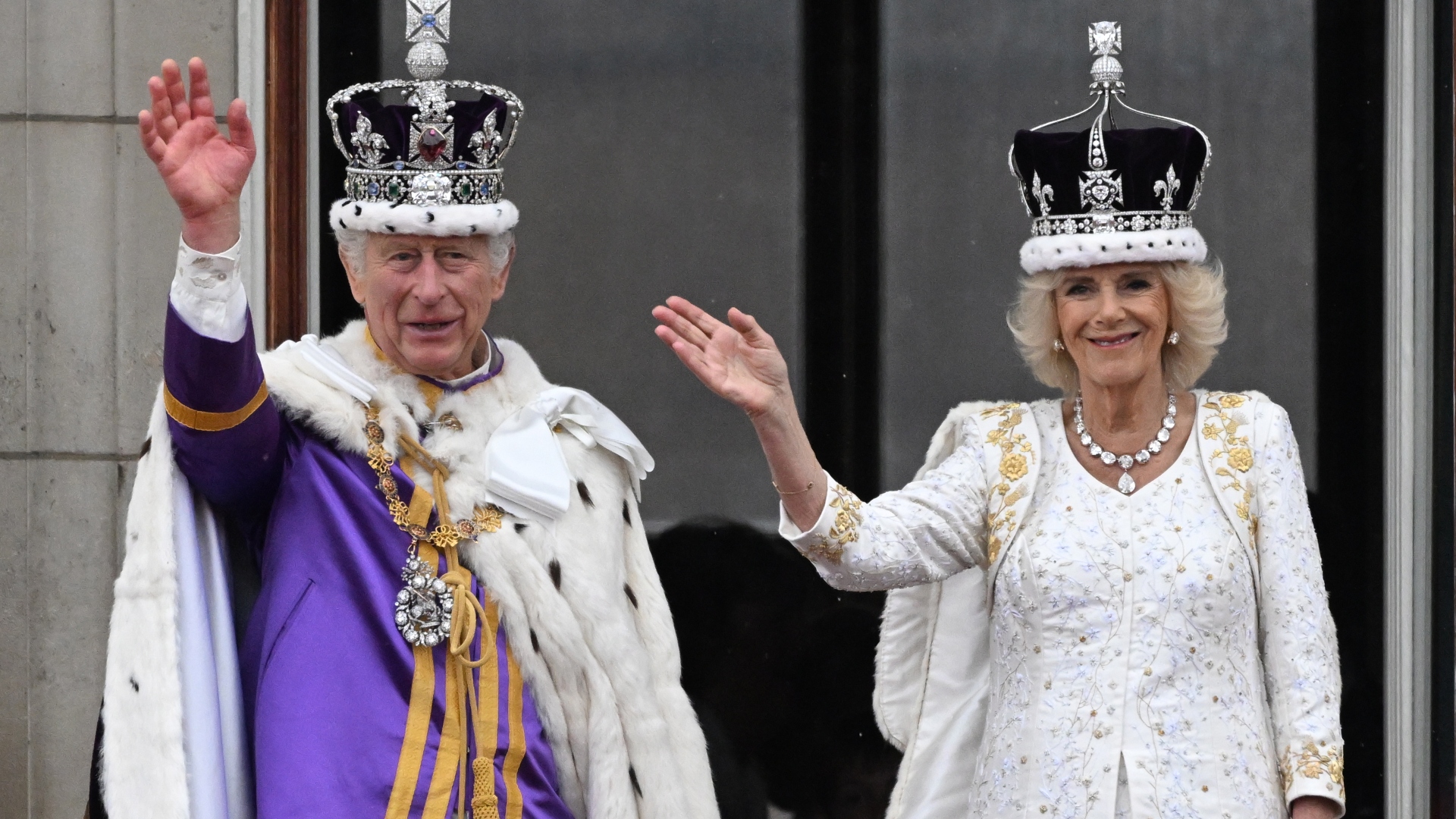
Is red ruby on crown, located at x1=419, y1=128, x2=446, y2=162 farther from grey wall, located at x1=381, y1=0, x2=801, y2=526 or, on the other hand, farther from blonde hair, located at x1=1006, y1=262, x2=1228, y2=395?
grey wall, located at x1=381, y1=0, x2=801, y2=526

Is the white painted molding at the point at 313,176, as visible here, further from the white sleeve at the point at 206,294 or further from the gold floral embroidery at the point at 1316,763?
the gold floral embroidery at the point at 1316,763

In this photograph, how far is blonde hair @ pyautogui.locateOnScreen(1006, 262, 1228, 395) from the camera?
325cm

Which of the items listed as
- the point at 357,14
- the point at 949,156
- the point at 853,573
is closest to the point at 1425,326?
the point at 949,156

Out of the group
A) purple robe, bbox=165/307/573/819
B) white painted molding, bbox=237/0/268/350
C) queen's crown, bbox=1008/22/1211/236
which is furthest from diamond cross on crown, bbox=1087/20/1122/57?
white painted molding, bbox=237/0/268/350

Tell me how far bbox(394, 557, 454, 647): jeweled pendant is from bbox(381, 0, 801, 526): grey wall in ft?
5.25

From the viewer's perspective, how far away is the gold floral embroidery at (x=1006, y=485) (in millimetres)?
3225

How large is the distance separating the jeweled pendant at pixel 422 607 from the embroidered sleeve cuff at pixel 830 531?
57 centimetres

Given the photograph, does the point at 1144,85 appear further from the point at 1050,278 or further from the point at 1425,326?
the point at 1050,278

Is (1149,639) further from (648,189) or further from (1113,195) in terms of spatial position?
(648,189)

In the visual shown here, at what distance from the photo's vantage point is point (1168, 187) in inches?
128

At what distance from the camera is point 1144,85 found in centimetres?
456

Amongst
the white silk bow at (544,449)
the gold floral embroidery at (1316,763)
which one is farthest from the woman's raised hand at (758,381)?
the gold floral embroidery at (1316,763)

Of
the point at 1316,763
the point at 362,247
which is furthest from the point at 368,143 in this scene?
the point at 1316,763

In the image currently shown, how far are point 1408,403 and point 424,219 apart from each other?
98.7 inches
